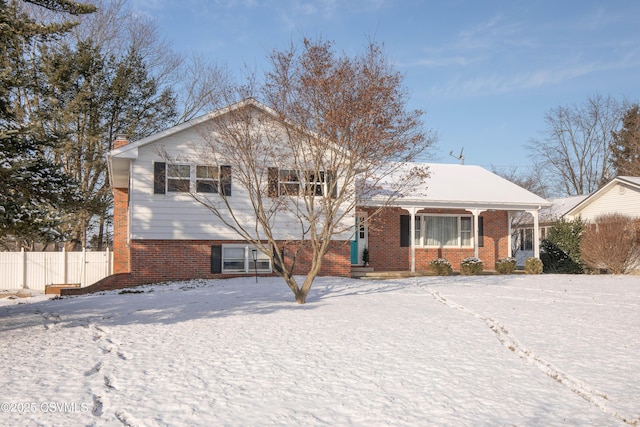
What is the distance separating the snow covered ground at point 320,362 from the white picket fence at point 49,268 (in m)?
9.05

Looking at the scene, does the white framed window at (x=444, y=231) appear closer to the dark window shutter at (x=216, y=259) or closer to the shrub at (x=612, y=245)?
the shrub at (x=612, y=245)

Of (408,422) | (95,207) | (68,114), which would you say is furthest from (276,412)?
(68,114)

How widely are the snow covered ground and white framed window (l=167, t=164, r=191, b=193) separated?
4.89 metres

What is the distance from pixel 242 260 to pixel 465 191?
9.29m

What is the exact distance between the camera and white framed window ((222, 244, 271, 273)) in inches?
708

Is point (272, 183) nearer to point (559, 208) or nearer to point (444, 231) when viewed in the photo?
point (444, 231)

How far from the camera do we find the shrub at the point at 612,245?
68.2 feet

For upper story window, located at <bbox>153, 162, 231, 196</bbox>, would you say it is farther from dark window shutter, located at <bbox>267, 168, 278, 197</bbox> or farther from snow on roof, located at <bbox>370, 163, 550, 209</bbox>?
snow on roof, located at <bbox>370, 163, 550, 209</bbox>

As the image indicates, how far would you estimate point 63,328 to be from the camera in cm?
983

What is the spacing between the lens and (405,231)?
2127cm

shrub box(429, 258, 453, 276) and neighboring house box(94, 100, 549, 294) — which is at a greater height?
neighboring house box(94, 100, 549, 294)

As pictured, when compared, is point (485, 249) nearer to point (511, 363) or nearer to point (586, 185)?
point (511, 363)

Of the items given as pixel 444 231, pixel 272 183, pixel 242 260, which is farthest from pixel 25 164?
pixel 444 231

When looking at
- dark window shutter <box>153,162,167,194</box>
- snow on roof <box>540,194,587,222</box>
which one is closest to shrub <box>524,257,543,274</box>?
snow on roof <box>540,194,587,222</box>
